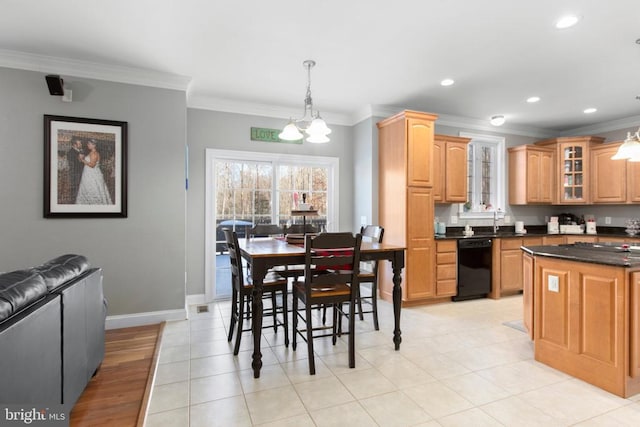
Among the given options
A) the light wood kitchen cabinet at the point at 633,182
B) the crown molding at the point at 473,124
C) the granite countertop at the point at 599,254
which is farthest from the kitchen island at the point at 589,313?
the light wood kitchen cabinet at the point at 633,182

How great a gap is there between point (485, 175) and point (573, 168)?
55.9 inches

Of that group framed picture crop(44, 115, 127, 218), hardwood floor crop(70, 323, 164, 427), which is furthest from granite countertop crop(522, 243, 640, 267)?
framed picture crop(44, 115, 127, 218)

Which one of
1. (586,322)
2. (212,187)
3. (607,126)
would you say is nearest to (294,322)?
(586,322)

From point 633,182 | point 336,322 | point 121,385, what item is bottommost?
point 121,385

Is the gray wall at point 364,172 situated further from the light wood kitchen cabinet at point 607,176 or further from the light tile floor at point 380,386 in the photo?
the light wood kitchen cabinet at point 607,176

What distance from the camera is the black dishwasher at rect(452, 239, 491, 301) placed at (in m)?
4.53

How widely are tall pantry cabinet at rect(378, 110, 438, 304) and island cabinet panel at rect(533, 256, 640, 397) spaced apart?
1629 mm

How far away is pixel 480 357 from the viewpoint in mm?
2787

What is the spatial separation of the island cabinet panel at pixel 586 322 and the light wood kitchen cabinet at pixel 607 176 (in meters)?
3.69

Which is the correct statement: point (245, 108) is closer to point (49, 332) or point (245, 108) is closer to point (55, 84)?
point (55, 84)

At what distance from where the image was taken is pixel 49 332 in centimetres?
158

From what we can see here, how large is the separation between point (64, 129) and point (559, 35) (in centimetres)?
468

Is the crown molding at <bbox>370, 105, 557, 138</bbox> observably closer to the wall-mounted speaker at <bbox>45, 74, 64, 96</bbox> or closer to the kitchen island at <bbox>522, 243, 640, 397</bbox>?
the kitchen island at <bbox>522, 243, 640, 397</bbox>

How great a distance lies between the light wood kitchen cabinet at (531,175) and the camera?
212 inches
